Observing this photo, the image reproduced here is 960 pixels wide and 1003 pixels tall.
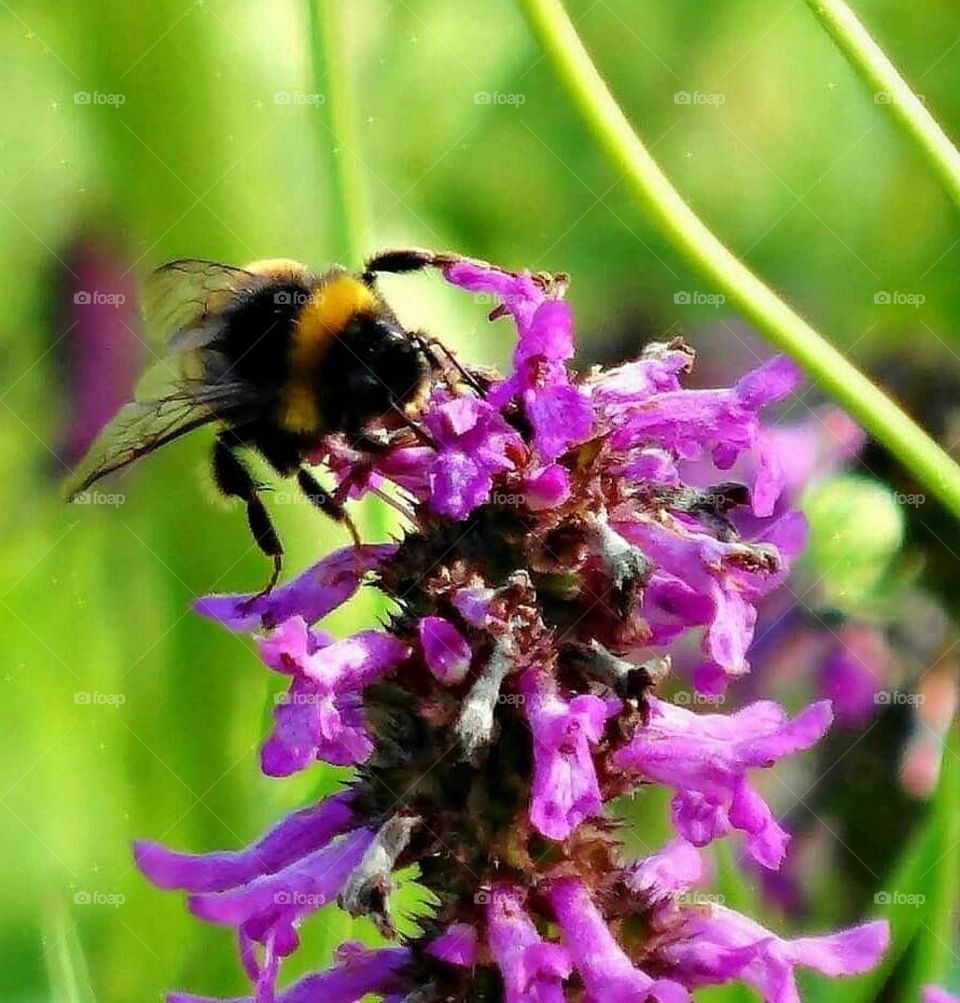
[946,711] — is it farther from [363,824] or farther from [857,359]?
[363,824]

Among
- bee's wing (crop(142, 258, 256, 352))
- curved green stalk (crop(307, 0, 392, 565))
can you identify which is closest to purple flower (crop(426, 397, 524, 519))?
bee's wing (crop(142, 258, 256, 352))

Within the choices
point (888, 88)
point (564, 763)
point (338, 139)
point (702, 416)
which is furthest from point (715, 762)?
point (338, 139)

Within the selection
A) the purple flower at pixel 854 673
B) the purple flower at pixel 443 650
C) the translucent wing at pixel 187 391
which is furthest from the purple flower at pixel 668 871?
the purple flower at pixel 854 673

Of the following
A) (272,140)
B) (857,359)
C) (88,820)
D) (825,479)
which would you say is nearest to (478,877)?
(88,820)

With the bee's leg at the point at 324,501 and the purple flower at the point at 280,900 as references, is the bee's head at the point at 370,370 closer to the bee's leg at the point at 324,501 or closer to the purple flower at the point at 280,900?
the bee's leg at the point at 324,501

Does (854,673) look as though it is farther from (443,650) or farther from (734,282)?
(443,650)
